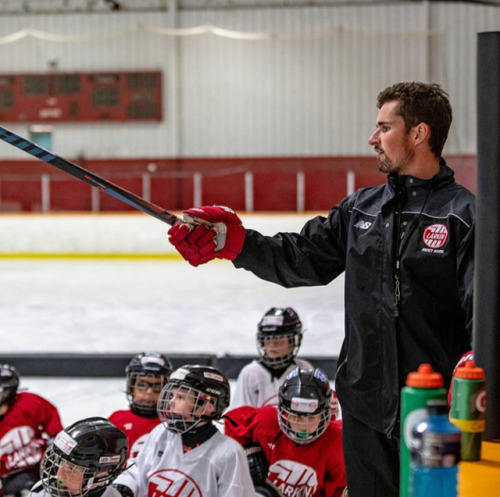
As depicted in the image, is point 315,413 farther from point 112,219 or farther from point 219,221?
point 112,219

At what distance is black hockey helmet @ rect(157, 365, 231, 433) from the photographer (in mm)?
2287

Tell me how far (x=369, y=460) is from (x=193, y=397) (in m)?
0.65

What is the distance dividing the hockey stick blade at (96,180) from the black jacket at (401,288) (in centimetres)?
45

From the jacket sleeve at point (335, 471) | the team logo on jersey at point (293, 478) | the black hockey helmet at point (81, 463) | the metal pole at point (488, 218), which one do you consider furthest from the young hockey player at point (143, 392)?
the metal pole at point (488, 218)

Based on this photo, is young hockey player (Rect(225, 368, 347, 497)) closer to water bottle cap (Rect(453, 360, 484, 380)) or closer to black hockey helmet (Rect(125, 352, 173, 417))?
black hockey helmet (Rect(125, 352, 173, 417))

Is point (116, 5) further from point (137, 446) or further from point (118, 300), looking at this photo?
point (137, 446)

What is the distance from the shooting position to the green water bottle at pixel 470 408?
3.39 feet

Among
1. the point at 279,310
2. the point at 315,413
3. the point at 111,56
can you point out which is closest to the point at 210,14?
the point at 111,56

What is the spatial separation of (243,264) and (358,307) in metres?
0.30

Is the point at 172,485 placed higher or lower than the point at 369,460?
lower

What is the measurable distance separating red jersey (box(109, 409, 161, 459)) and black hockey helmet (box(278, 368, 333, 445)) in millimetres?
627

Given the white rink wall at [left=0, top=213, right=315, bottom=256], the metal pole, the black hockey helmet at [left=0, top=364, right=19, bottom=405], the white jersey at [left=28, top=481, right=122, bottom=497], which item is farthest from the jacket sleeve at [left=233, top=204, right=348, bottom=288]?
the white rink wall at [left=0, top=213, right=315, bottom=256]

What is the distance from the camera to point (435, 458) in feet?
2.79

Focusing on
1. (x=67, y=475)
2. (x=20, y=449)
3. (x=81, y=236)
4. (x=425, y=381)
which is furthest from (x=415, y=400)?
(x=81, y=236)
